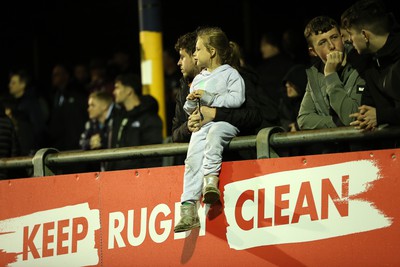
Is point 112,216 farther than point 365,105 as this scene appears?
Yes

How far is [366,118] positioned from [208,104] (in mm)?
1181

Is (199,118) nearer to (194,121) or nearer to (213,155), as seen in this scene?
(194,121)

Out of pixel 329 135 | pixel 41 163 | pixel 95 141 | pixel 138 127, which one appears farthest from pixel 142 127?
pixel 329 135

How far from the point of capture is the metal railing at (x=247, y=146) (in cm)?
661

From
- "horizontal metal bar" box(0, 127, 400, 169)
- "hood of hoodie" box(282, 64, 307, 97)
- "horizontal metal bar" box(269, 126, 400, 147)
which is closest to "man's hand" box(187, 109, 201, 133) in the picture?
"horizontal metal bar" box(0, 127, 400, 169)

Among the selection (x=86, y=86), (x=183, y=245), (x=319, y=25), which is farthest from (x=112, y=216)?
(x=86, y=86)

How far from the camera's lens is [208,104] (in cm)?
707

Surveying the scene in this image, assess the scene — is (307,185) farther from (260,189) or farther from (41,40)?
(41,40)

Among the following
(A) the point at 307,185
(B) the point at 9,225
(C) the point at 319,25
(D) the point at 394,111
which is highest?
(C) the point at 319,25

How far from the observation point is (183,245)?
7477mm

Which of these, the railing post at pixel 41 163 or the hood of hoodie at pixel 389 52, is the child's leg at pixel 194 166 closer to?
the hood of hoodie at pixel 389 52

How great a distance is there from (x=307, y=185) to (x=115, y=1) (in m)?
11.9

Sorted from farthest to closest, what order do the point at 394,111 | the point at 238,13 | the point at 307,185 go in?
the point at 238,13 < the point at 307,185 < the point at 394,111

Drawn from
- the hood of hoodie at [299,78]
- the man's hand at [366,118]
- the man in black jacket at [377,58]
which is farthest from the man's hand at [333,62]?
the hood of hoodie at [299,78]
